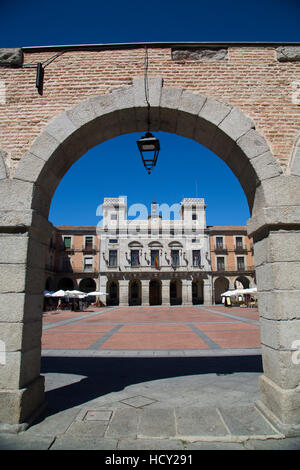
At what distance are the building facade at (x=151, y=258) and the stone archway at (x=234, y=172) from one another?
32.4m

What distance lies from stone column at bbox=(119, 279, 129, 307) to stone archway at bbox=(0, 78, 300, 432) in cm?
3209

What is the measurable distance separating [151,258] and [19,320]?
111ft

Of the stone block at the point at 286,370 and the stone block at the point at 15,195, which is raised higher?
the stone block at the point at 15,195

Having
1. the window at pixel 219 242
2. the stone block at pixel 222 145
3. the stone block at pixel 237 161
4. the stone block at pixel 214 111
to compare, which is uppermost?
the window at pixel 219 242

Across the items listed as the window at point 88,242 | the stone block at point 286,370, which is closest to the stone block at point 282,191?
the stone block at point 286,370

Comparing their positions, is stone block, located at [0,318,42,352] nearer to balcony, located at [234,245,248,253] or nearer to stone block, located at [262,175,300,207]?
stone block, located at [262,175,300,207]

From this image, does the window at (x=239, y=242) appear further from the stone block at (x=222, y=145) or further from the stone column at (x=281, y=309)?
the stone column at (x=281, y=309)

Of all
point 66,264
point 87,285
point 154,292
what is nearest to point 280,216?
point 154,292

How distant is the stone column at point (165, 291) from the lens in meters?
35.6

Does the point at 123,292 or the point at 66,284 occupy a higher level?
the point at 66,284

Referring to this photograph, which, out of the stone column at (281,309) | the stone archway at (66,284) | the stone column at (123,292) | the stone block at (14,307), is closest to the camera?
the stone column at (281,309)

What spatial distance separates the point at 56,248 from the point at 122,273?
9.91m

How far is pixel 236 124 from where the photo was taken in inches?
155

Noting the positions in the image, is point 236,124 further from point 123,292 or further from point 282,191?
point 123,292
